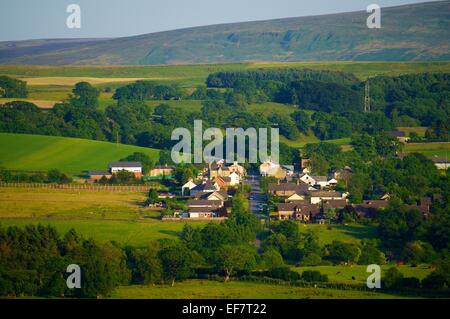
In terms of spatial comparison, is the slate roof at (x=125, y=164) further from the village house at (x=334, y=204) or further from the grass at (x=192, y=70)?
the grass at (x=192, y=70)

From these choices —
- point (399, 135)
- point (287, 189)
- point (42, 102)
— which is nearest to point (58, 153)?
point (287, 189)

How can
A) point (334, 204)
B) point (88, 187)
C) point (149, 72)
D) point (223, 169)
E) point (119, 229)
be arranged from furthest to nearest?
point (149, 72) < point (223, 169) < point (88, 187) < point (334, 204) < point (119, 229)

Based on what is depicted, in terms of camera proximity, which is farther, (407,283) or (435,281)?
(407,283)

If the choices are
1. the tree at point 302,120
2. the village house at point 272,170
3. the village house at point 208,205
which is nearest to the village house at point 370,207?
the village house at point 208,205

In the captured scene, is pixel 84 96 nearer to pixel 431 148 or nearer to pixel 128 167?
pixel 128 167

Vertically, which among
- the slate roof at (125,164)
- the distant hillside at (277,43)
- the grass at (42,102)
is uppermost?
the distant hillside at (277,43)
